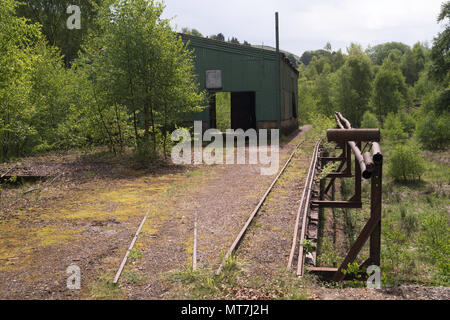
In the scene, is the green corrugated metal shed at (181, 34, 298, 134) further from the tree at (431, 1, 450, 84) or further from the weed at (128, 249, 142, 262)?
the weed at (128, 249, 142, 262)

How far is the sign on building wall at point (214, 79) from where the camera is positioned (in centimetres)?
2291

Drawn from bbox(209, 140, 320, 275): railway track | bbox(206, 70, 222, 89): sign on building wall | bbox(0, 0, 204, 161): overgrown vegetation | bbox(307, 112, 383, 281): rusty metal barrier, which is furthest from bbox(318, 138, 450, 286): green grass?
bbox(206, 70, 222, 89): sign on building wall

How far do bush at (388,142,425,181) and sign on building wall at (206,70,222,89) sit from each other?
10.9 metres

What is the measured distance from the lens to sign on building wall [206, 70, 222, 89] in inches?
902

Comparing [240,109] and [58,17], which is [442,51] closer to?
[240,109]

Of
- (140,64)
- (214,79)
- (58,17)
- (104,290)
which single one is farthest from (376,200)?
(58,17)

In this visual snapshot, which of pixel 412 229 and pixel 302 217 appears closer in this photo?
Answer: pixel 302 217

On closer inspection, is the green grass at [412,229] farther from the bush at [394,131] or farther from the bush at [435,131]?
the bush at [394,131]

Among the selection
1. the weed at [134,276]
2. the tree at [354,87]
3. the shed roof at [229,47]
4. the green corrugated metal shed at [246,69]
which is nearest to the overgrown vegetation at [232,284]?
the weed at [134,276]

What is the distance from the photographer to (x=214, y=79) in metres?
23.0

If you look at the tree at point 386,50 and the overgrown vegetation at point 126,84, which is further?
the tree at point 386,50

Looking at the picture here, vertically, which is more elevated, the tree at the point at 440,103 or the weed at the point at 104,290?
the tree at the point at 440,103

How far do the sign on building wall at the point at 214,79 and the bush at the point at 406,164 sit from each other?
10893mm

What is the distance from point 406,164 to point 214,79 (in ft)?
39.0
